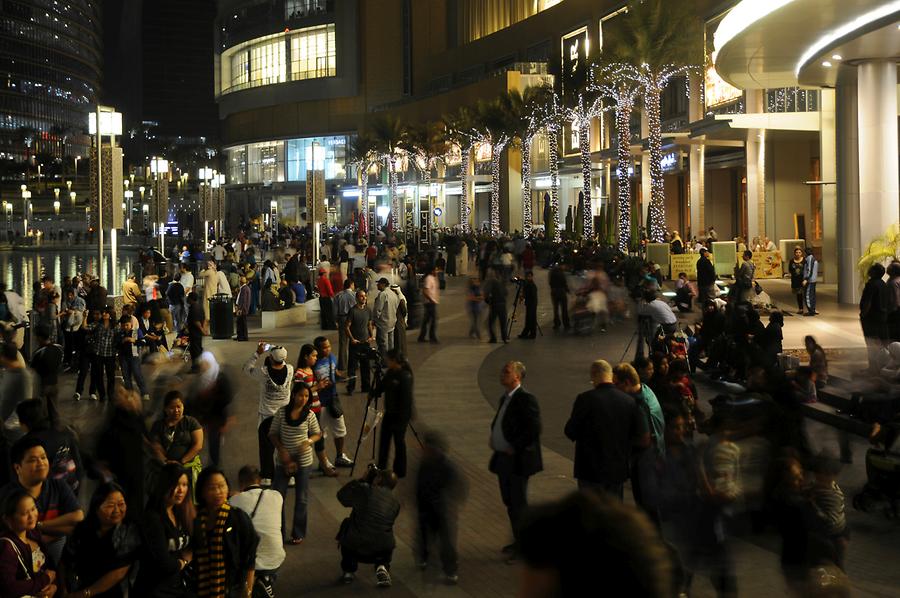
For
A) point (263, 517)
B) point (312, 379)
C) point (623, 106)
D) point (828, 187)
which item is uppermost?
point (623, 106)

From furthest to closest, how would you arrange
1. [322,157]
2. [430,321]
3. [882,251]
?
[322,157] < [430,321] < [882,251]

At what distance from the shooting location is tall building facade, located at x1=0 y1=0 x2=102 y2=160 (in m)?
143

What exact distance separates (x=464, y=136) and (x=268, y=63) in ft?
162

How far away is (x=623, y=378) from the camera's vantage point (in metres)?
8.66

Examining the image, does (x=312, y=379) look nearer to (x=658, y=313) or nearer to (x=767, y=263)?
(x=658, y=313)

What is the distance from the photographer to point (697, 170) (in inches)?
1758

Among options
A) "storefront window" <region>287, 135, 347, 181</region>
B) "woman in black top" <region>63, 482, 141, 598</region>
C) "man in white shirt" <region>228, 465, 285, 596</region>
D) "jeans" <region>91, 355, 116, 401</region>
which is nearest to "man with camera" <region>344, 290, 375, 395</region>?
"jeans" <region>91, 355, 116, 401</region>

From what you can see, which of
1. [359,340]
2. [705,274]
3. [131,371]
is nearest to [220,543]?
[359,340]

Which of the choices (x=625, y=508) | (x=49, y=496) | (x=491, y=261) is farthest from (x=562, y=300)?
(x=625, y=508)

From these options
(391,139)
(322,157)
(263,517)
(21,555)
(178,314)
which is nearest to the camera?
(21,555)

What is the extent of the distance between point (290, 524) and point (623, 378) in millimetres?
3406

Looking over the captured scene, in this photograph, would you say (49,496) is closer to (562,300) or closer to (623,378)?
(623,378)

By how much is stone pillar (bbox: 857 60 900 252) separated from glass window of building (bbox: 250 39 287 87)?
301 ft

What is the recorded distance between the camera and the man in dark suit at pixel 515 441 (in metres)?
8.55
